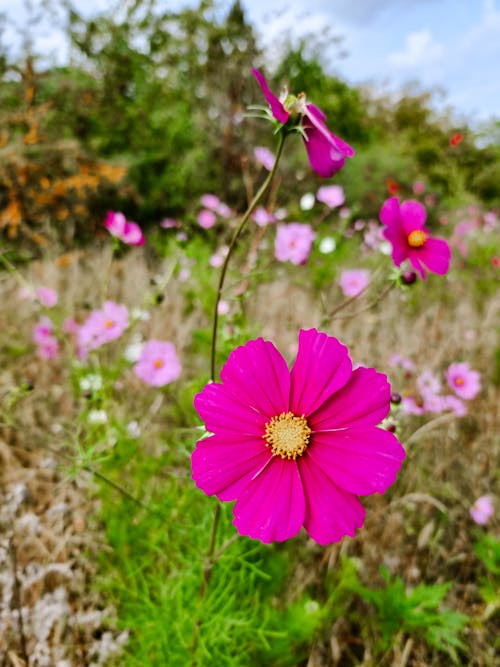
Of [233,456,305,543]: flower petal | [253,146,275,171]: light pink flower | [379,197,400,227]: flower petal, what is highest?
[253,146,275,171]: light pink flower

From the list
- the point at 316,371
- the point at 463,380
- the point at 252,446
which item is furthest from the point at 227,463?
the point at 463,380

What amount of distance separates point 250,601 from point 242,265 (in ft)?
4.42

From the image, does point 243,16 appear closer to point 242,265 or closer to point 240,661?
point 242,265

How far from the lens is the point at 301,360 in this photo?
62cm

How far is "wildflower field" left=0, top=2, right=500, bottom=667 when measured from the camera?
2.02 feet

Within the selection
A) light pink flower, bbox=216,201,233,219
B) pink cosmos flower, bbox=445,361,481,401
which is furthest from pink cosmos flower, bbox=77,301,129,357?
light pink flower, bbox=216,201,233,219

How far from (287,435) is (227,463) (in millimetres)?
79

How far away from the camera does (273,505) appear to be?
1.94 ft

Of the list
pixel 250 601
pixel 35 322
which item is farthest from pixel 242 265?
pixel 250 601

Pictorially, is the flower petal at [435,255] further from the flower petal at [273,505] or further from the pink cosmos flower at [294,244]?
the pink cosmos flower at [294,244]

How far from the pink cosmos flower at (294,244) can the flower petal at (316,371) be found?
101cm

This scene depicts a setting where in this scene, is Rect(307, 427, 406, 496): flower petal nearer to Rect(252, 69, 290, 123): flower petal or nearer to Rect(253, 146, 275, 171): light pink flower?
Rect(252, 69, 290, 123): flower petal

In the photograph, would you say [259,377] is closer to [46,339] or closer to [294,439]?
[294,439]

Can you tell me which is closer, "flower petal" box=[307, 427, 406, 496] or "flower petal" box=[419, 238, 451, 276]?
"flower petal" box=[307, 427, 406, 496]
